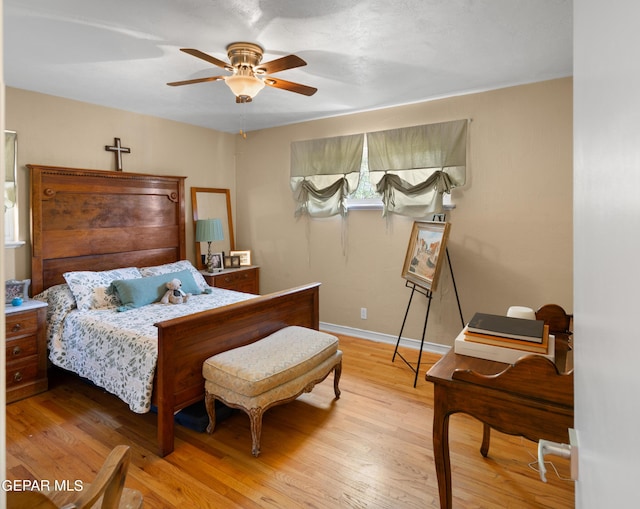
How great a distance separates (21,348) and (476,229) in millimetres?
3913

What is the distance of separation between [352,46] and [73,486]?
3007mm

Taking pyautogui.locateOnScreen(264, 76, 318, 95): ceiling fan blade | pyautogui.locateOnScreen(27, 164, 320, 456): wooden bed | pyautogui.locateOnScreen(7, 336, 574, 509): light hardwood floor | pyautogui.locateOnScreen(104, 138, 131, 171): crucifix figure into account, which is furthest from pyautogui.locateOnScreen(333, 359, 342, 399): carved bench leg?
pyautogui.locateOnScreen(104, 138, 131, 171): crucifix figure

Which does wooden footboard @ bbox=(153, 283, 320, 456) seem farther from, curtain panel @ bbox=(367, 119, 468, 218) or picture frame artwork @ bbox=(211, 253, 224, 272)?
picture frame artwork @ bbox=(211, 253, 224, 272)

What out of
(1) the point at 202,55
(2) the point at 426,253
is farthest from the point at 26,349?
(2) the point at 426,253

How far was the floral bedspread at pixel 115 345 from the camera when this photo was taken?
2.39 m

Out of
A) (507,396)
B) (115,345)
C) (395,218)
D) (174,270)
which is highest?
(395,218)

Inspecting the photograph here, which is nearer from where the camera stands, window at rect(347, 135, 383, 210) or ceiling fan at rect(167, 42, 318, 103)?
ceiling fan at rect(167, 42, 318, 103)

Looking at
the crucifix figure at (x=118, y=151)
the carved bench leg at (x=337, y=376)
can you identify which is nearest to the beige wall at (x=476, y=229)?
the carved bench leg at (x=337, y=376)

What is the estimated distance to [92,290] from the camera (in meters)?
3.31

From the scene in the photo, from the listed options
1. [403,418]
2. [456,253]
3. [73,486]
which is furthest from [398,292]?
[73,486]

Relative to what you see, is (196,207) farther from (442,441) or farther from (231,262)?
(442,441)

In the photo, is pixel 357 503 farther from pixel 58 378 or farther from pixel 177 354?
pixel 58 378

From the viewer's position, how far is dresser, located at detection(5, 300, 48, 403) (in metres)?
2.91

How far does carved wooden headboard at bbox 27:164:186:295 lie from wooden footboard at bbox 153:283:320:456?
6.33 ft
